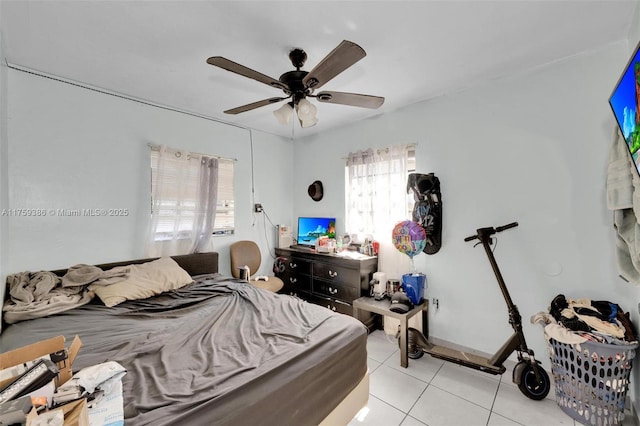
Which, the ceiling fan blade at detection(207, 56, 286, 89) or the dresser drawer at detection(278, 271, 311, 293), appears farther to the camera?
the dresser drawer at detection(278, 271, 311, 293)

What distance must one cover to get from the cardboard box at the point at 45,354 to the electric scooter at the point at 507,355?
2.44 meters

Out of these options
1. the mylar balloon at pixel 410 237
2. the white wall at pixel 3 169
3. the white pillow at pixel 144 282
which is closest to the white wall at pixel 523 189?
the mylar balloon at pixel 410 237

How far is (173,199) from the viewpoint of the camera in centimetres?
296

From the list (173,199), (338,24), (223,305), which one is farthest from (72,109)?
(338,24)

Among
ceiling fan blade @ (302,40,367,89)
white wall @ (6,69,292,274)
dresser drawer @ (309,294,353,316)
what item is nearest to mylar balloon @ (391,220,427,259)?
dresser drawer @ (309,294,353,316)

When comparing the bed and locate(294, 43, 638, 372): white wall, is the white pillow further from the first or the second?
locate(294, 43, 638, 372): white wall

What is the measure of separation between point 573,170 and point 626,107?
972 mm

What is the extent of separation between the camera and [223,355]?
1.36 meters

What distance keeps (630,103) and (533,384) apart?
1.97 m

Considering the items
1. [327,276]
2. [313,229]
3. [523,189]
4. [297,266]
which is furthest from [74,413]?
[313,229]

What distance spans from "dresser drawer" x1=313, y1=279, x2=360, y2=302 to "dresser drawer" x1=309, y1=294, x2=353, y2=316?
52mm

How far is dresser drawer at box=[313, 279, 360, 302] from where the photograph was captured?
9.72 feet

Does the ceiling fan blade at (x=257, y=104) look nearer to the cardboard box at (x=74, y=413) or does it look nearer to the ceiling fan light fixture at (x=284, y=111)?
the ceiling fan light fixture at (x=284, y=111)

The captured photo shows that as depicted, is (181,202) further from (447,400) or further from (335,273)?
(447,400)
